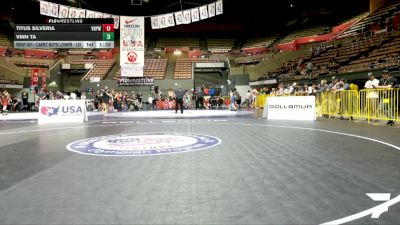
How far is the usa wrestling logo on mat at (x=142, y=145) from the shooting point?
5203 mm

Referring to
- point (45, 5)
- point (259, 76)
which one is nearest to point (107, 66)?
point (259, 76)

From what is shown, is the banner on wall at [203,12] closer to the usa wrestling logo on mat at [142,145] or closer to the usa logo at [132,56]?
the usa logo at [132,56]

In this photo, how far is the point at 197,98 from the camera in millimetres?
26188

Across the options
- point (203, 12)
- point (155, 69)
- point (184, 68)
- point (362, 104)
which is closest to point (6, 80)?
point (155, 69)

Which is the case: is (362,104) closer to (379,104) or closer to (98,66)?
(379,104)

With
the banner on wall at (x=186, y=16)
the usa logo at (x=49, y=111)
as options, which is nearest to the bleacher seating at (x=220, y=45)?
the banner on wall at (x=186, y=16)

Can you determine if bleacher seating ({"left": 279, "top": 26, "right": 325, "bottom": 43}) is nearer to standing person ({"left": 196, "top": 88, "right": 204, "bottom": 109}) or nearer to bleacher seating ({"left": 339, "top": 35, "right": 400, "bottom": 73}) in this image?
bleacher seating ({"left": 339, "top": 35, "right": 400, "bottom": 73})

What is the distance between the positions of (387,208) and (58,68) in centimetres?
3950

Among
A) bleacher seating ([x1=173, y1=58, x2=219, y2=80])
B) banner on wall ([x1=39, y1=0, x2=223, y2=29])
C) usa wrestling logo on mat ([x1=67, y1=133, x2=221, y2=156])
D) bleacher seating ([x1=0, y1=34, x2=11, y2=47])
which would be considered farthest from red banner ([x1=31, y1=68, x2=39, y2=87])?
usa wrestling logo on mat ([x1=67, y1=133, x2=221, y2=156])

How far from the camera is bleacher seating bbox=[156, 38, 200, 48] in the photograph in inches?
1633

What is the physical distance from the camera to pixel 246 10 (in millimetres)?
37938

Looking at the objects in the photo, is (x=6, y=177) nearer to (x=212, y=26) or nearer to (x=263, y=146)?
(x=263, y=146)

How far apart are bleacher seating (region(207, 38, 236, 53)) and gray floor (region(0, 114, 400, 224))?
36.8m
